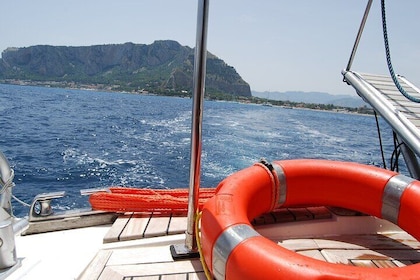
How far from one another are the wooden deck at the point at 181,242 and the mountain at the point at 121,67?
6874 cm

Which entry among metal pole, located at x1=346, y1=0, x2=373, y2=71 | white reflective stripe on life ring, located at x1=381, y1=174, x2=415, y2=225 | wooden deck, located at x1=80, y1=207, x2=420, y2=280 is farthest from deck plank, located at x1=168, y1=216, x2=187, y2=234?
metal pole, located at x1=346, y1=0, x2=373, y2=71

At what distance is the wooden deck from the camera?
1.66 metres

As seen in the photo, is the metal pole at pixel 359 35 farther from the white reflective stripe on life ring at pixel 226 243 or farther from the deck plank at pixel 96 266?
the deck plank at pixel 96 266

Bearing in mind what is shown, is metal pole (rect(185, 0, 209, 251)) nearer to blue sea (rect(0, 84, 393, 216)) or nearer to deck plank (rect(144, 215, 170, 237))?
deck plank (rect(144, 215, 170, 237))

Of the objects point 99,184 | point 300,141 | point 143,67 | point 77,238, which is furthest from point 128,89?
point 77,238

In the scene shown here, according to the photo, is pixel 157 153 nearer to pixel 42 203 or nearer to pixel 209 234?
pixel 42 203

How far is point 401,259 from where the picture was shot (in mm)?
1889

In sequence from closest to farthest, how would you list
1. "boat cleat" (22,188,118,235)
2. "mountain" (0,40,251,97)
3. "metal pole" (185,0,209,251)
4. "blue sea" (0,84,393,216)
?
"metal pole" (185,0,209,251) → "boat cleat" (22,188,118,235) → "blue sea" (0,84,393,216) → "mountain" (0,40,251,97)

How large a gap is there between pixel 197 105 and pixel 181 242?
950mm

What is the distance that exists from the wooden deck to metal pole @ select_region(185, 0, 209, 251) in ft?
0.71

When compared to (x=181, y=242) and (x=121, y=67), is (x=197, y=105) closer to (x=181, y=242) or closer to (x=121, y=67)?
(x=181, y=242)

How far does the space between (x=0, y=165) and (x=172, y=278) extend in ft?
3.32

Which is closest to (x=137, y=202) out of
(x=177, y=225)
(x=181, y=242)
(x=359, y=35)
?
(x=177, y=225)

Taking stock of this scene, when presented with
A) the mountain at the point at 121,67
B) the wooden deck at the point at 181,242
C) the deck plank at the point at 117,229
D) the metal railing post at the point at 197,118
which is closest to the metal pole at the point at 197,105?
the metal railing post at the point at 197,118
